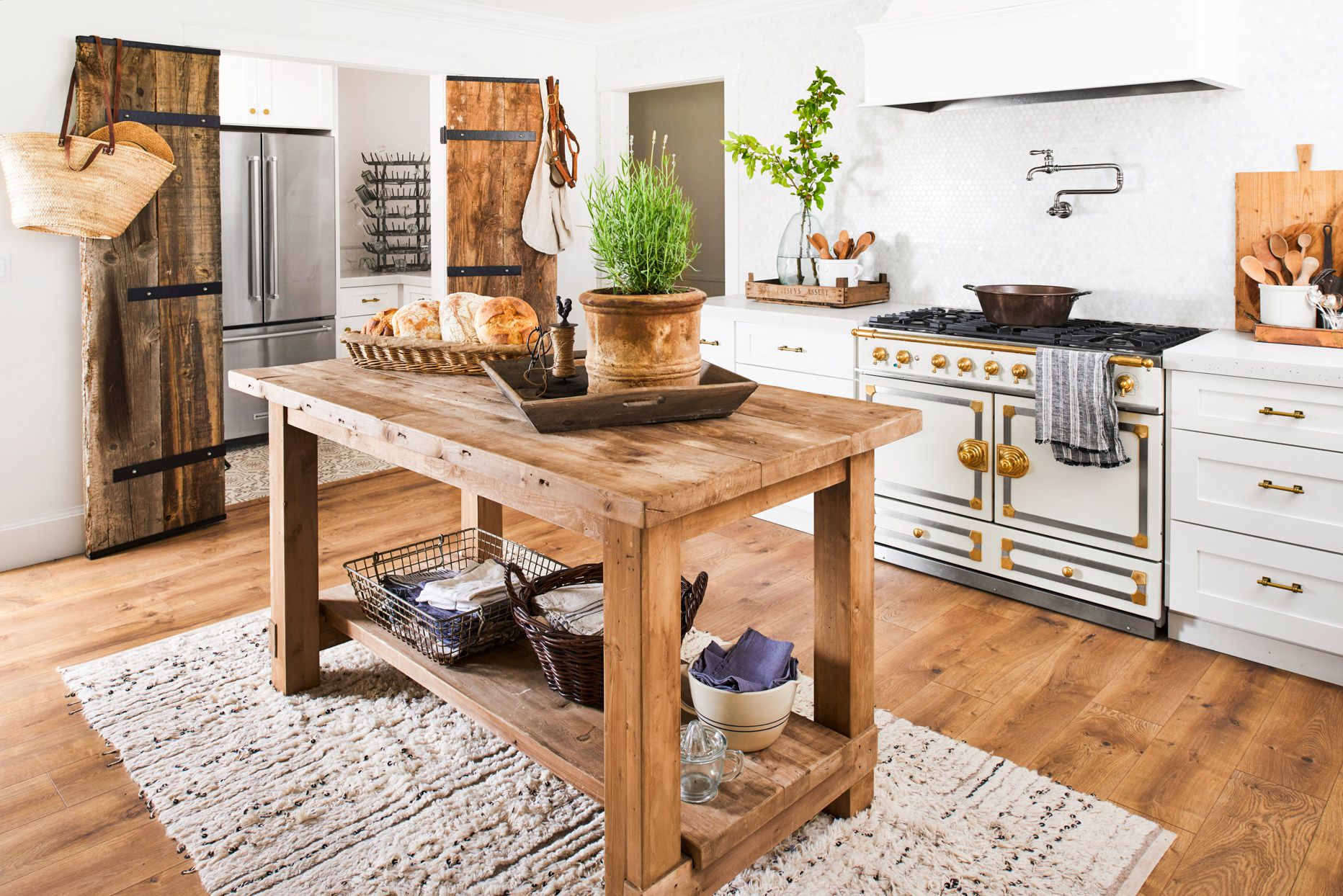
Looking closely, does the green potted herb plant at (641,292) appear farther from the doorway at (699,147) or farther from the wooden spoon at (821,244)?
the doorway at (699,147)

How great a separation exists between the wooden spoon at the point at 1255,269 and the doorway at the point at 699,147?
427cm

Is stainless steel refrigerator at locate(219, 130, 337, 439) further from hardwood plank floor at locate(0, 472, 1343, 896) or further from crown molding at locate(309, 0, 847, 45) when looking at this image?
hardwood plank floor at locate(0, 472, 1343, 896)

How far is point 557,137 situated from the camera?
5.30 meters

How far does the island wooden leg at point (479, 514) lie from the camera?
10.1 feet

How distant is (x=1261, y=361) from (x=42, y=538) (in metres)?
4.23

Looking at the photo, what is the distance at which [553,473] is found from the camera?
1.59 meters

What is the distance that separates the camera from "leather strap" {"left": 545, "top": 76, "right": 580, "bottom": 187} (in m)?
5.25

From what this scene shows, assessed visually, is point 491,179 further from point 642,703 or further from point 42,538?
point 642,703

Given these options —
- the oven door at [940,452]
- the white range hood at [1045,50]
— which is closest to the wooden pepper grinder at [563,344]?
the oven door at [940,452]

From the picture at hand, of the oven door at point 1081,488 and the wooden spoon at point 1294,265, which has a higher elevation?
the wooden spoon at point 1294,265

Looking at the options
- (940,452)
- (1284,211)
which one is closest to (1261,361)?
(1284,211)

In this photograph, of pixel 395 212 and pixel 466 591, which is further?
pixel 395 212

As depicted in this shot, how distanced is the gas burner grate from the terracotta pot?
1.73m

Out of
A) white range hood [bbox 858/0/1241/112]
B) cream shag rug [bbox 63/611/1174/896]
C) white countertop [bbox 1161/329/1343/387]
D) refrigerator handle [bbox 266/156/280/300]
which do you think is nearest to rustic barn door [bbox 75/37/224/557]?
refrigerator handle [bbox 266/156/280/300]
